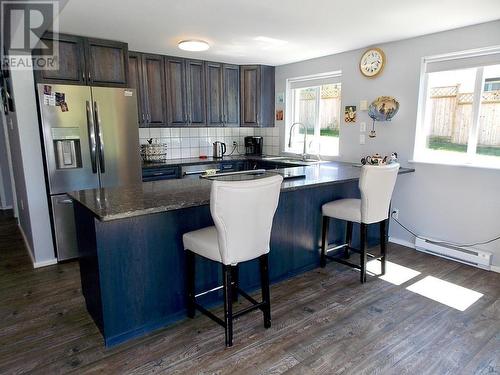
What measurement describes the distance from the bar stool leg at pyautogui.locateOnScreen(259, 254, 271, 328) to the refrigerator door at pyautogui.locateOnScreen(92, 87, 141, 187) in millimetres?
1776

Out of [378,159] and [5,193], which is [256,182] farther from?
[5,193]

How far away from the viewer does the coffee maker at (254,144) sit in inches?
211

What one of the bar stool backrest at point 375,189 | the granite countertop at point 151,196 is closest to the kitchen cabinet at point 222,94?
the granite countertop at point 151,196

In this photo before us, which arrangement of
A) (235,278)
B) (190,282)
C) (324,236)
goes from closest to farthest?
(190,282) < (235,278) < (324,236)

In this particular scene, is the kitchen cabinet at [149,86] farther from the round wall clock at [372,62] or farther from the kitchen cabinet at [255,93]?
the round wall clock at [372,62]

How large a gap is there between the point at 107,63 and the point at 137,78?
558 mm

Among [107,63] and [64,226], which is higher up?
[107,63]

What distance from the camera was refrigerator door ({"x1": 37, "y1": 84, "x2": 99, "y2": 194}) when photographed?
304 centimetres

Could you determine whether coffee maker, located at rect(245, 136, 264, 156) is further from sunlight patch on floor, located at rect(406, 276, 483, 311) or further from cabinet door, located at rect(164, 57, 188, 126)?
sunlight patch on floor, located at rect(406, 276, 483, 311)

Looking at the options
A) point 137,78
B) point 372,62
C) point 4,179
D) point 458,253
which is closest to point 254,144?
point 137,78

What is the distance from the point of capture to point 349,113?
4074 millimetres

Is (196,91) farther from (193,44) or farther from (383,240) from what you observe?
(383,240)

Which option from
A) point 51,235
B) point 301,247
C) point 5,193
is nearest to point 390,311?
point 301,247

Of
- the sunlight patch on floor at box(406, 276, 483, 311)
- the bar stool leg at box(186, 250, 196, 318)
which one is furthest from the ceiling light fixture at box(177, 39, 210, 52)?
the sunlight patch on floor at box(406, 276, 483, 311)
